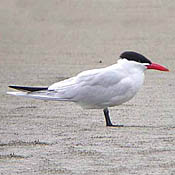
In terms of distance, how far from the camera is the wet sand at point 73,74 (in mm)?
5305

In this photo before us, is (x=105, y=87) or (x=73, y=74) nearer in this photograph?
(x=105, y=87)

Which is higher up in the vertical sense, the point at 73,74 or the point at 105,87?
the point at 105,87

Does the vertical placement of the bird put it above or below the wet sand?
above

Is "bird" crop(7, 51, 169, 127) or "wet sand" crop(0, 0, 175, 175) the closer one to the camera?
"wet sand" crop(0, 0, 175, 175)

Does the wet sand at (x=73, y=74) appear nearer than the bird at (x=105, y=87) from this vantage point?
Yes

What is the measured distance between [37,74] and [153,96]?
3.59 metres

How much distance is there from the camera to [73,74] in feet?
39.9

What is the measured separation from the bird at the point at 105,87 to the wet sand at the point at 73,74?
0.86 feet

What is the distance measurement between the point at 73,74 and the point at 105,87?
17.0 feet

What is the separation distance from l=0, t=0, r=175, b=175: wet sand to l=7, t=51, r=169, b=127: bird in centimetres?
26

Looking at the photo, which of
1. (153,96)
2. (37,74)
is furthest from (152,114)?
(37,74)

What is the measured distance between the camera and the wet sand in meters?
5.30

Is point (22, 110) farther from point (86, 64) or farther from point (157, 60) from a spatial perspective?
point (157, 60)

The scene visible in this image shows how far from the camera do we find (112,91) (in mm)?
6957
